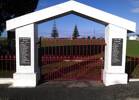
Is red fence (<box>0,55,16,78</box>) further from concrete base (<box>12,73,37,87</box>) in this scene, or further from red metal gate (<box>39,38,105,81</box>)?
concrete base (<box>12,73,37,87</box>)

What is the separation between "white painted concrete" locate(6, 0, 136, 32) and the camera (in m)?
13.7

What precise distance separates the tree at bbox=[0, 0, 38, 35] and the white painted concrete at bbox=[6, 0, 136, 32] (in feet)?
26.3

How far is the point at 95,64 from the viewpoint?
757 inches

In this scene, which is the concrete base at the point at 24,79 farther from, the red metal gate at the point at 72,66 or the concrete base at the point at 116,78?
the concrete base at the point at 116,78

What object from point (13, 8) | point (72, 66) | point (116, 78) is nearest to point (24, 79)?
point (116, 78)

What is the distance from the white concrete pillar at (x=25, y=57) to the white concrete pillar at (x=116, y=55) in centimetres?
328

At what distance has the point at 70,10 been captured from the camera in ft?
45.7

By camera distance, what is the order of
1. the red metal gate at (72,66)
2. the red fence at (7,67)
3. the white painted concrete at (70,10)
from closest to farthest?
the white painted concrete at (70,10), the red metal gate at (72,66), the red fence at (7,67)

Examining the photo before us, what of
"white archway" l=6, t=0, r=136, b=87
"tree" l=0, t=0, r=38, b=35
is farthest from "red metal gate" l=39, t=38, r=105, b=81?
"tree" l=0, t=0, r=38, b=35

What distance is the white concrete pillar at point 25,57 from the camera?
1371 centimetres

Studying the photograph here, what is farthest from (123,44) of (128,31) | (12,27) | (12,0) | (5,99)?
(12,0)

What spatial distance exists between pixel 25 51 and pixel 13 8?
Result: 9.47 m

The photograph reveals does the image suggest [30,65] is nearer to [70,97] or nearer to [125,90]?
[70,97]

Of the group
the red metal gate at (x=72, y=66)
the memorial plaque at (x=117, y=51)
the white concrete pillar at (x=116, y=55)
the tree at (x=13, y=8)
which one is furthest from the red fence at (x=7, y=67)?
the memorial plaque at (x=117, y=51)
